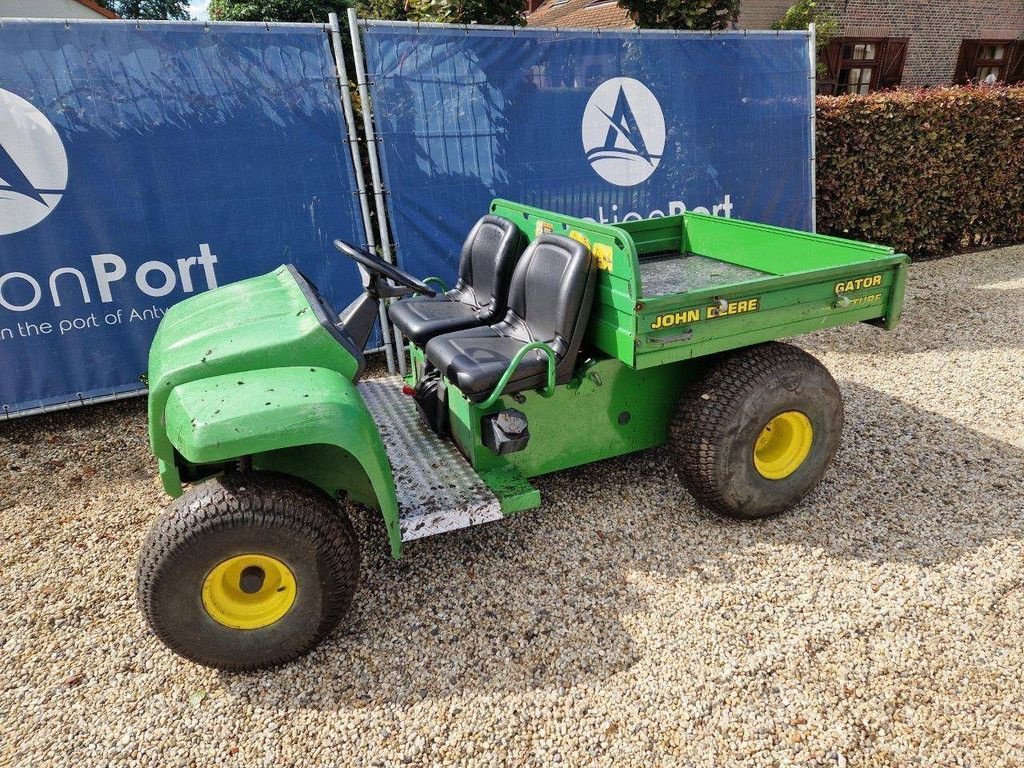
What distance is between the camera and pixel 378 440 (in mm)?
2557

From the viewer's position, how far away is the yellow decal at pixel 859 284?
321 centimetres

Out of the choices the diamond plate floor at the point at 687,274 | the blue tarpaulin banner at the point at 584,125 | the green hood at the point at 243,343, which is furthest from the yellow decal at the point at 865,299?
the blue tarpaulin banner at the point at 584,125

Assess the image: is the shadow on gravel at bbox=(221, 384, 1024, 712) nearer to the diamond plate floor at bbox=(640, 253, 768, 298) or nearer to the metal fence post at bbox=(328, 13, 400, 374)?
the diamond plate floor at bbox=(640, 253, 768, 298)

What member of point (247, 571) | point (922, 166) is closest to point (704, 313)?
point (247, 571)

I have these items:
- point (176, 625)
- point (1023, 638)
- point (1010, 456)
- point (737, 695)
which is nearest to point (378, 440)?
point (176, 625)

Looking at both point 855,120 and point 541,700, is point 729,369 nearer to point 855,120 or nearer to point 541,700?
point 541,700

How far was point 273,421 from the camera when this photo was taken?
2277mm

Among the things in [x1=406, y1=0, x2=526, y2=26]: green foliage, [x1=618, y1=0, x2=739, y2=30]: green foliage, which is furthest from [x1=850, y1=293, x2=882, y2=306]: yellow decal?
[x1=406, y1=0, x2=526, y2=26]: green foliage

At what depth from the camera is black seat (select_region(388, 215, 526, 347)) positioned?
3676mm

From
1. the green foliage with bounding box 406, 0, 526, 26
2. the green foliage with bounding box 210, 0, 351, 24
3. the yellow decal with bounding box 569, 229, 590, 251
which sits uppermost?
the green foliage with bounding box 210, 0, 351, 24

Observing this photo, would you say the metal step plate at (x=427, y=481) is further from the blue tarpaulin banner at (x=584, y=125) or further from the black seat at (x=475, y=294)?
the blue tarpaulin banner at (x=584, y=125)

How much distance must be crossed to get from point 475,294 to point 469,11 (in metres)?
3.58

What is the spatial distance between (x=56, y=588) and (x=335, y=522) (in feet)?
4.92

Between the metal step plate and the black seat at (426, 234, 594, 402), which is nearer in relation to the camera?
the metal step plate
